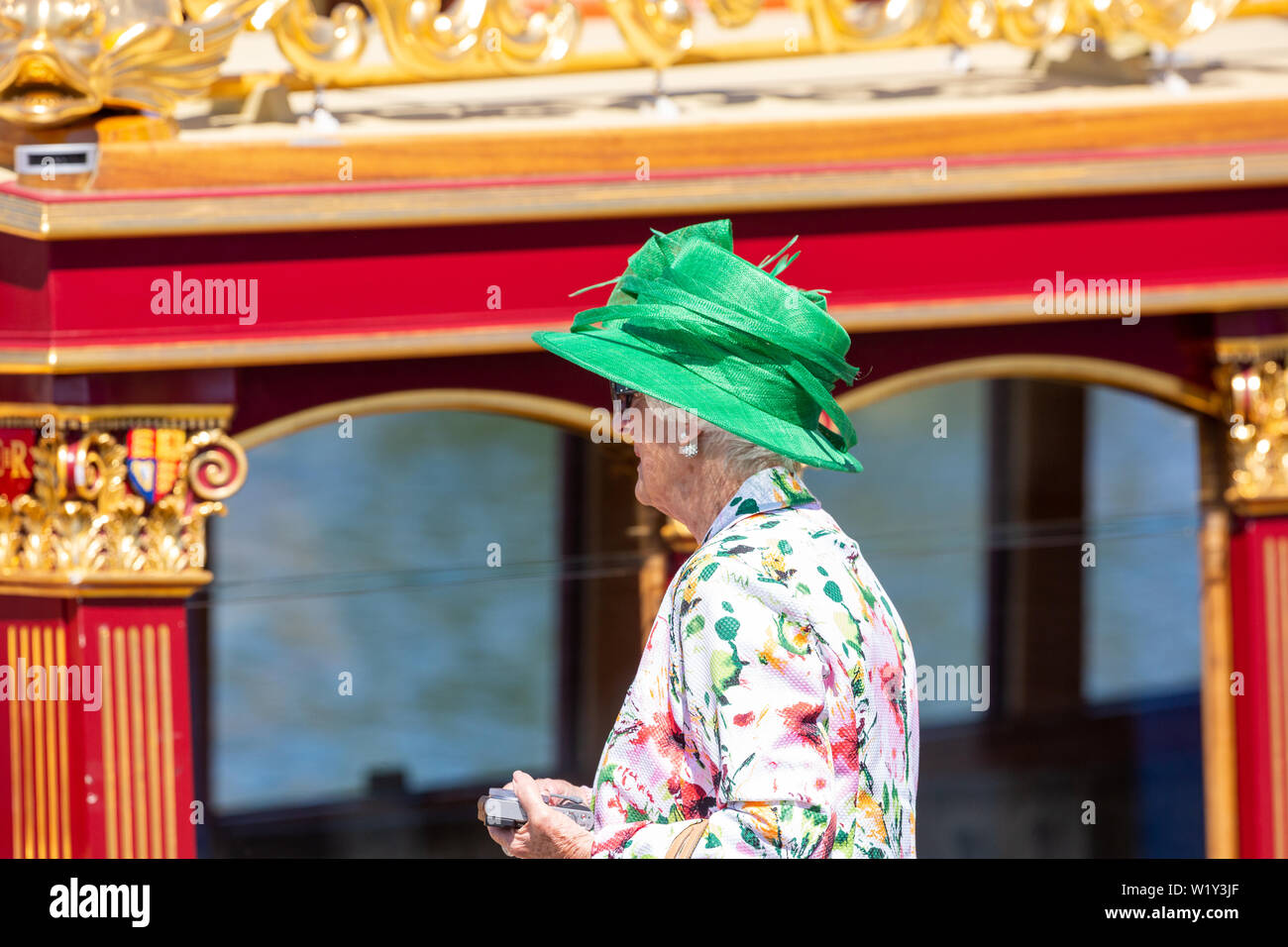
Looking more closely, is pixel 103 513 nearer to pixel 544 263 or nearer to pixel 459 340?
pixel 459 340

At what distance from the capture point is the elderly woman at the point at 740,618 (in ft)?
4.77

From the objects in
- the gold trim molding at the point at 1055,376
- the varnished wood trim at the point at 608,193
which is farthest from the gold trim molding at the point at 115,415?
the gold trim molding at the point at 1055,376

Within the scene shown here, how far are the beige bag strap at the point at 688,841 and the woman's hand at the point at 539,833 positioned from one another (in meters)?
0.10

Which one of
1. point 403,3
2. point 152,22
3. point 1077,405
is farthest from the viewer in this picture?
point 1077,405

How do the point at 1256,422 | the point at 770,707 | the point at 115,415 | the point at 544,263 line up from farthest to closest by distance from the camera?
1. the point at 1256,422
2. the point at 544,263
3. the point at 115,415
4. the point at 770,707

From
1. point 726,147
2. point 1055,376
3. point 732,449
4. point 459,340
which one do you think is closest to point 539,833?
point 732,449

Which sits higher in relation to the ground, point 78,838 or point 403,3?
point 403,3

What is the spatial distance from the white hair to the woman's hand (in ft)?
1.13

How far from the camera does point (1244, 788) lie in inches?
150

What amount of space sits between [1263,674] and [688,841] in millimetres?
2589

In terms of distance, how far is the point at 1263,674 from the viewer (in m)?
3.75
